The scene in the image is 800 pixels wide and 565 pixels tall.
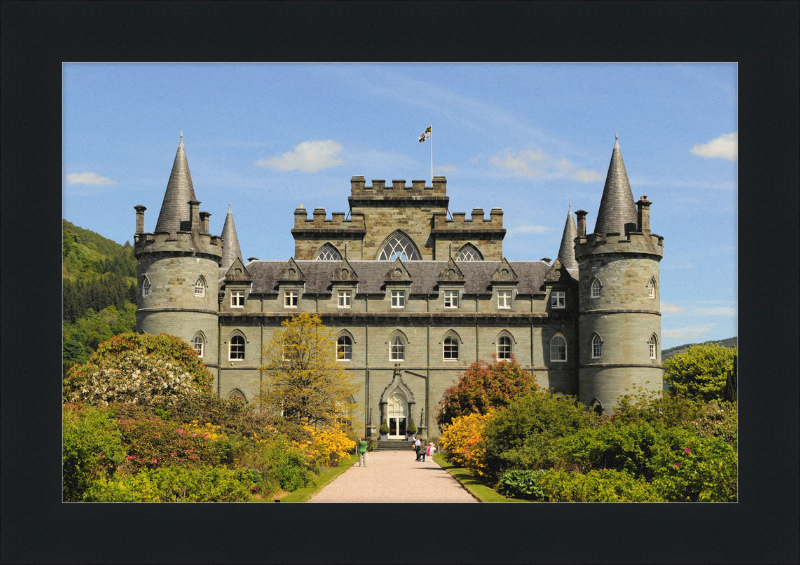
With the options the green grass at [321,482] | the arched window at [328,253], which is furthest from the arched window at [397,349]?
the arched window at [328,253]

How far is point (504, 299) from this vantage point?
48.6 metres

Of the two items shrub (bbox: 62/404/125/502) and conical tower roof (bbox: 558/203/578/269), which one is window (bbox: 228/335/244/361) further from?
shrub (bbox: 62/404/125/502)

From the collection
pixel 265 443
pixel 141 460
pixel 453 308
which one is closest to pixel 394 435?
pixel 453 308

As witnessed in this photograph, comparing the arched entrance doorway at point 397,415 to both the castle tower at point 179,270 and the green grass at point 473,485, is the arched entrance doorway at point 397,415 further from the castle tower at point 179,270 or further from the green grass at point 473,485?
the castle tower at point 179,270

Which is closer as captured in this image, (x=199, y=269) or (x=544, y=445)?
(x=544, y=445)

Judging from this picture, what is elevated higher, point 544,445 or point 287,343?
point 287,343

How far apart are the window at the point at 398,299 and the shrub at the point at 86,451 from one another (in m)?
26.2

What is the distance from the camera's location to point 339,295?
48500 millimetres

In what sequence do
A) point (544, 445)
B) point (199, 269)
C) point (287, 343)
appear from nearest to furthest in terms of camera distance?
1. point (544, 445)
2. point (287, 343)
3. point (199, 269)

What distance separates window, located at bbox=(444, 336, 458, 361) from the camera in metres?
48.0

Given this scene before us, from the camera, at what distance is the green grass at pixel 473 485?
23.2 m
